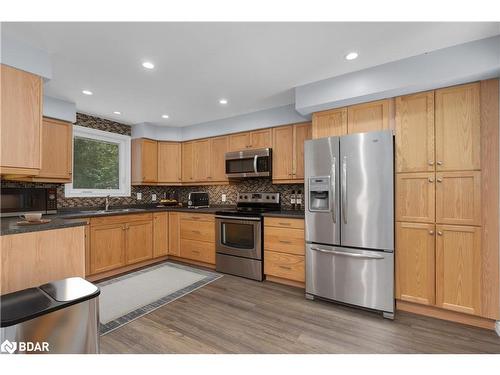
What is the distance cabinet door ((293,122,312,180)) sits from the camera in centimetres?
334

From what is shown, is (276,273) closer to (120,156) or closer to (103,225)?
(103,225)

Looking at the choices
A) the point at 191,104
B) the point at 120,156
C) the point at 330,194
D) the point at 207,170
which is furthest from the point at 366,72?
the point at 120,156

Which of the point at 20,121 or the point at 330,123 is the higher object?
the point at 330,123

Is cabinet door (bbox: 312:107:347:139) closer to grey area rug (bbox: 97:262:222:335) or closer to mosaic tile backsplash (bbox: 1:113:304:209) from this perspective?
mosaic tile backsplash (bbox: 1:113:304:209)

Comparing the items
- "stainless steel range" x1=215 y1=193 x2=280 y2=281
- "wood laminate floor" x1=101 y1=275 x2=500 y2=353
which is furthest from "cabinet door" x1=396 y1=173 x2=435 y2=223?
"stainless steel range" x1=215 y1=193 x2=280 y2=281

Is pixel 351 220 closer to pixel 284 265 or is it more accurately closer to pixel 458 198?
pixel 458 198

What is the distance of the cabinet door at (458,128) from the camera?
6.88 ft

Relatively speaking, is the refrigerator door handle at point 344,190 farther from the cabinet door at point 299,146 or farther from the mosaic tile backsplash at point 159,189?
the mosaic tile backsplash at point 159,189

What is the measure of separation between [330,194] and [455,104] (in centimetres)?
138

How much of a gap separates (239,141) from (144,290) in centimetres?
257

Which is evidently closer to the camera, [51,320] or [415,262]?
[51,320]

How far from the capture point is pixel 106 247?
3314 millimetres

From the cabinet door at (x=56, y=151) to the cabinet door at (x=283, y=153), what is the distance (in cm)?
293

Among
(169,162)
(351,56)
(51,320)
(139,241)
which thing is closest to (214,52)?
(351,56)
